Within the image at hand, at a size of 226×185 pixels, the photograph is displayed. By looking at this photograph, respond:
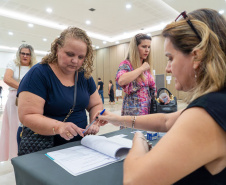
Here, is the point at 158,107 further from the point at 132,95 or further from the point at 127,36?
the point at 127,36

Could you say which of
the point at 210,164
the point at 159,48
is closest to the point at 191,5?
the point at 159,48

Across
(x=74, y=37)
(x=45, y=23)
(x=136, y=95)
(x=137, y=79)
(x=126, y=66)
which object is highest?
(x=45, y=23)

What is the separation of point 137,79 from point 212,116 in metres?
1.34

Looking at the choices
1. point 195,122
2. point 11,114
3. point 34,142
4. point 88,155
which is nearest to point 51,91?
point 34,142

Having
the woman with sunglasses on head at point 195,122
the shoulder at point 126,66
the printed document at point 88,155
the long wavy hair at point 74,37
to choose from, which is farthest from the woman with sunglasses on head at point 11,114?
the woman with sunglasses on head at point 195,122

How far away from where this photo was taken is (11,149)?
7.43 ft

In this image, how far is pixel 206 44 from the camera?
0.59m

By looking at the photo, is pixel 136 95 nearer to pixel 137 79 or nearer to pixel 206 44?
pixel 137 79

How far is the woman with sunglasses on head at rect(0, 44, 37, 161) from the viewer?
7.45ft

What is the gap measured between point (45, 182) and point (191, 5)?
7.27m

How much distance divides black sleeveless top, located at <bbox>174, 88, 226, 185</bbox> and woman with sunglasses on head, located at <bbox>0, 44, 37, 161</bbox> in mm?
2258

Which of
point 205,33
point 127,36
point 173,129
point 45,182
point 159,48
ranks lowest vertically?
point 45,182

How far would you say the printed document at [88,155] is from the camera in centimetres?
78

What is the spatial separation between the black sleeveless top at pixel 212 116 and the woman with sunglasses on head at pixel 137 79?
121 centimetres
